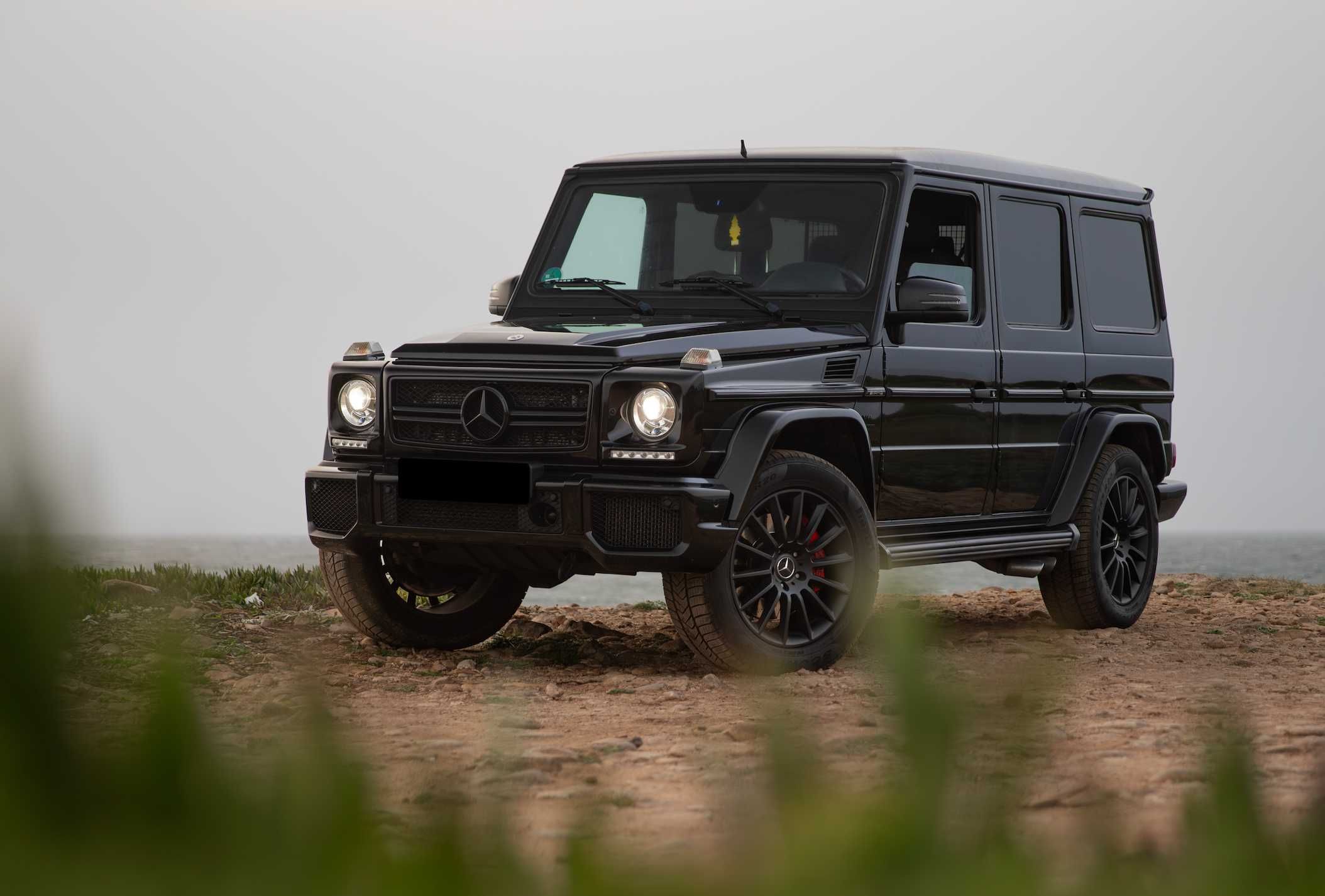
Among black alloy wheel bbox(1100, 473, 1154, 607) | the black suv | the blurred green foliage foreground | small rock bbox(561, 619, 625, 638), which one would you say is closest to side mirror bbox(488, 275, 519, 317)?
the black suv

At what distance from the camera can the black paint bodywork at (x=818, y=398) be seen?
668cm

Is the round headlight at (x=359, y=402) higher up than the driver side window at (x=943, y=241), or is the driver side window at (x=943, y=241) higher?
the driver side window at (x=943, y=241)

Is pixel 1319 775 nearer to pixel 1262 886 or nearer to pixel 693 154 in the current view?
pixel 1262 886

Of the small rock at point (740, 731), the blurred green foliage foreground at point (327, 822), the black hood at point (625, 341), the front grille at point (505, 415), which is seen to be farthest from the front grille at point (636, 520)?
the blurred green foliage foreground at point (327, 822)

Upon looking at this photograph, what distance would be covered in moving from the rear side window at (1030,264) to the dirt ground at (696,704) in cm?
174

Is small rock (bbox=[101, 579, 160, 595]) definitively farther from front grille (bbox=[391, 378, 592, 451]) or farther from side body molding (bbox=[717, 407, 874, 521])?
side body molding (bbox=[717, 407, 874, 521])

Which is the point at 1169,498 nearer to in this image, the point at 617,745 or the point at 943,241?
the point at 943,241

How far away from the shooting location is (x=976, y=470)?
328 inches

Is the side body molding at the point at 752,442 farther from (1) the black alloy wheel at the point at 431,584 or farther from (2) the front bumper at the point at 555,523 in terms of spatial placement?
(1) the black alloy wheel at the point at 431,584

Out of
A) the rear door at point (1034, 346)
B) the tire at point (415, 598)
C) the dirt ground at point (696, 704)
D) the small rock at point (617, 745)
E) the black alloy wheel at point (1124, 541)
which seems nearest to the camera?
the dirt ground at point (696, 704)

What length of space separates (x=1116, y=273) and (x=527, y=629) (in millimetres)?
4154

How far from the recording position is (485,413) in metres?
6.97

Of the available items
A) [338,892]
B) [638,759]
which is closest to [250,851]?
[338,892]

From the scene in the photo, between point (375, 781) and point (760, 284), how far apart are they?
6.47 m
